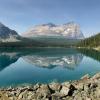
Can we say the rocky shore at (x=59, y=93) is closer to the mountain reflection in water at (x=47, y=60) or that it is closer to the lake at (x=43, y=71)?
the lake at (x=43, y=71)

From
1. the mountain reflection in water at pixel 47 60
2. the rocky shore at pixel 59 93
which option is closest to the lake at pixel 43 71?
the mountain reflection in water at pixel 47 60

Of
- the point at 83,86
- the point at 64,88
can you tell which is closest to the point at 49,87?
the point at 64,88

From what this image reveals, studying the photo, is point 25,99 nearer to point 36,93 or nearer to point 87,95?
point 36,93

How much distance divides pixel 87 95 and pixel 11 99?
302 inches

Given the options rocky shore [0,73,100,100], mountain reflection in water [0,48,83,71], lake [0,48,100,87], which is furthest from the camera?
mountain reflection in water [0,48,83,71]

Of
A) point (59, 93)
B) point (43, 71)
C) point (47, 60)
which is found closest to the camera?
point (59, 93)

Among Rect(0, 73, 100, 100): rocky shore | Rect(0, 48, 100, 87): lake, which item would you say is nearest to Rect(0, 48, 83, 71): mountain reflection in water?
Rect(0, 48, 100, 87): lake

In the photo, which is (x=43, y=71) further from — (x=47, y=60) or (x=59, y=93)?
(x=47, y=60)

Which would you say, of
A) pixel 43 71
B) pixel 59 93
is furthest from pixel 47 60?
pixel 59 93

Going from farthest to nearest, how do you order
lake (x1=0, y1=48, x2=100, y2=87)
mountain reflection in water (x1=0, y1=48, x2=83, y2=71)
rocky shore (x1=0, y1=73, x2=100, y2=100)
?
1. mountain reflection in water (x1=0, y1=48, x2=83, y2=71)
2. lake (x1=0, y1=48, x2=100, y2=87)
3. rocky shore (x1=0, y1=73, x2=100, y2=100)

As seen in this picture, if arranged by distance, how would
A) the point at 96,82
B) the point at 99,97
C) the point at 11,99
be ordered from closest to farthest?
the point at 99,97 → the point at 11,99 → the point at 96,82

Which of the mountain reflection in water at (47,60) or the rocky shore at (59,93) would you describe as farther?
the mountain reflection in water at (47,60)

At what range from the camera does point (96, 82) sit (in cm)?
2803

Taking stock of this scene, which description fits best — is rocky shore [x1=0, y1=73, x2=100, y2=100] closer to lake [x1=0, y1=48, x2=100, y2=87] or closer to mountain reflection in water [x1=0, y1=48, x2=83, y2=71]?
lake [x1=0, y1=48, x2=100, y2=87]
